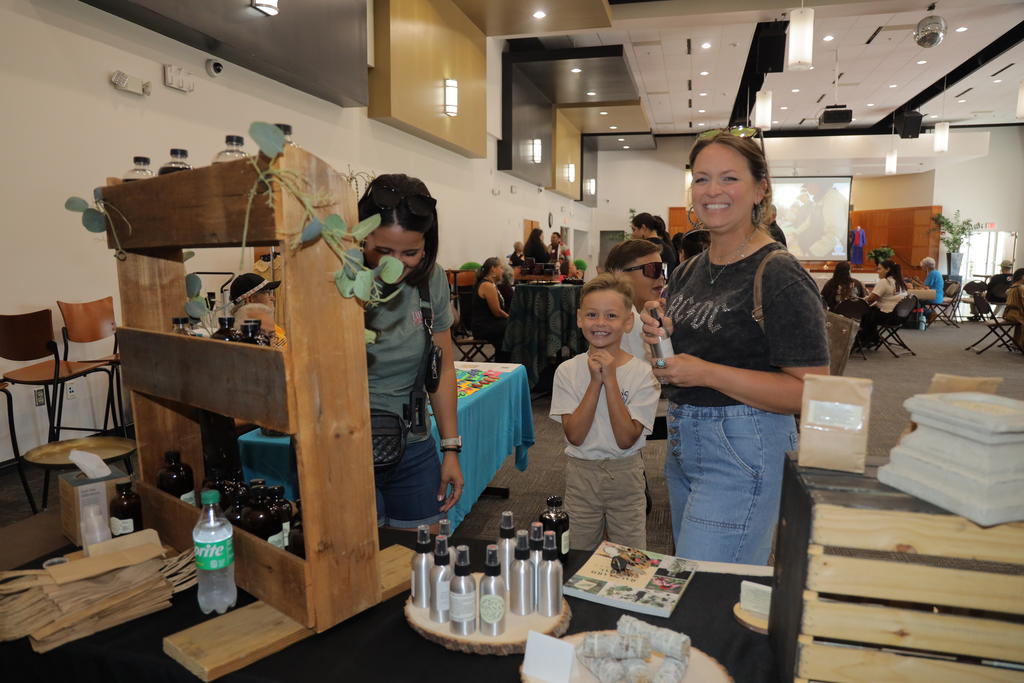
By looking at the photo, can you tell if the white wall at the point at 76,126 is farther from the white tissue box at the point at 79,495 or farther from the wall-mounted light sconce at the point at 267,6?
the white tissue box at the point at 79,495

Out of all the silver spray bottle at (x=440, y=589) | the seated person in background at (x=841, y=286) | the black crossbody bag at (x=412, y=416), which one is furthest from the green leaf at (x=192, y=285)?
the seated person in background at (x=841, y=286)

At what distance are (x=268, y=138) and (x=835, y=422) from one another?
90 centimetres

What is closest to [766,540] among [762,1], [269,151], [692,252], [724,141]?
[724,141]

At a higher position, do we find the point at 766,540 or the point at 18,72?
the point at 18,72

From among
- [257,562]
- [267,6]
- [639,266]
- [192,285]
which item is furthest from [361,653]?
[267,6]

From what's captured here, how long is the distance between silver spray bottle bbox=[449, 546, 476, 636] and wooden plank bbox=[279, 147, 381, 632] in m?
0.20

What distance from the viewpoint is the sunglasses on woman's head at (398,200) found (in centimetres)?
139

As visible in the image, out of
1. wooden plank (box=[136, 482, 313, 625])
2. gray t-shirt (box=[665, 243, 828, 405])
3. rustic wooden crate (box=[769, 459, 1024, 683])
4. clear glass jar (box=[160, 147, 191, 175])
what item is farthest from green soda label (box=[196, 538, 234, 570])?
gray t-shirt (box=[665, 243, 828, 405])

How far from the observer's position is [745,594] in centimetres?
108

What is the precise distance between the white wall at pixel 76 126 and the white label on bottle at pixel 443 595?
3.70 m

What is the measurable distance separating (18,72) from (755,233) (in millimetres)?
3948

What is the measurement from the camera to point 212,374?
1.10 m

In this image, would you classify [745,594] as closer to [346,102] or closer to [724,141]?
[724,141]

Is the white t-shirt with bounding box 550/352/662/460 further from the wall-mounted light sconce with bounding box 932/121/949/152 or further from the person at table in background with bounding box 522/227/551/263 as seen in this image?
the wall-mounted light sconce with bounding box 932/121/949/152
